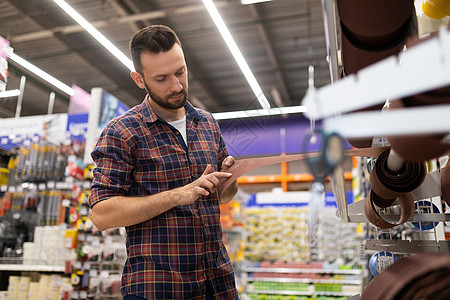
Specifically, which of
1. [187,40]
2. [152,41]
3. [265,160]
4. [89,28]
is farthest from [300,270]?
[265,160]

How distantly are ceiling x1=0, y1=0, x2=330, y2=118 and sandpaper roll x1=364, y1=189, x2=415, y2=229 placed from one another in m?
4.27

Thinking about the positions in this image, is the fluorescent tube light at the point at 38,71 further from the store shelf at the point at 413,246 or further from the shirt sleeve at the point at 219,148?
the store shelf at the point at 413,246

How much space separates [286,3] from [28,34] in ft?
14.9

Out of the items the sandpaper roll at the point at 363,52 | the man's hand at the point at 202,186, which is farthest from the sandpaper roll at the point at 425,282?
the man's hand at the point at 202,186

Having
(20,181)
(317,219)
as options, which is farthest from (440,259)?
(20,181)

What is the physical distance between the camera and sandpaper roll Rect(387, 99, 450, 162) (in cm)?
33

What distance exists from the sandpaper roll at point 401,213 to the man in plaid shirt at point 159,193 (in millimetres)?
459

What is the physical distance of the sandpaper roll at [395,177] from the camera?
2.08 feet

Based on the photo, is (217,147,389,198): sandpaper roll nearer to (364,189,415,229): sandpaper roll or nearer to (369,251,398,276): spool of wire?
(364,189,415,229): sandpaper roll

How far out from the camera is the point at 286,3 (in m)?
6.16

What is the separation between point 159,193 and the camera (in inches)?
46.1

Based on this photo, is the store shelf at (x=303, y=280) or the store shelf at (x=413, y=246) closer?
the store shelf at (x=413, y=246)

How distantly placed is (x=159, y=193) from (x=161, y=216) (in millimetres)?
98

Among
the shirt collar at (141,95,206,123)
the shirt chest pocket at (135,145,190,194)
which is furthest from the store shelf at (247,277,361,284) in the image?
the shirt chest pocket at (135,145,190,194)
